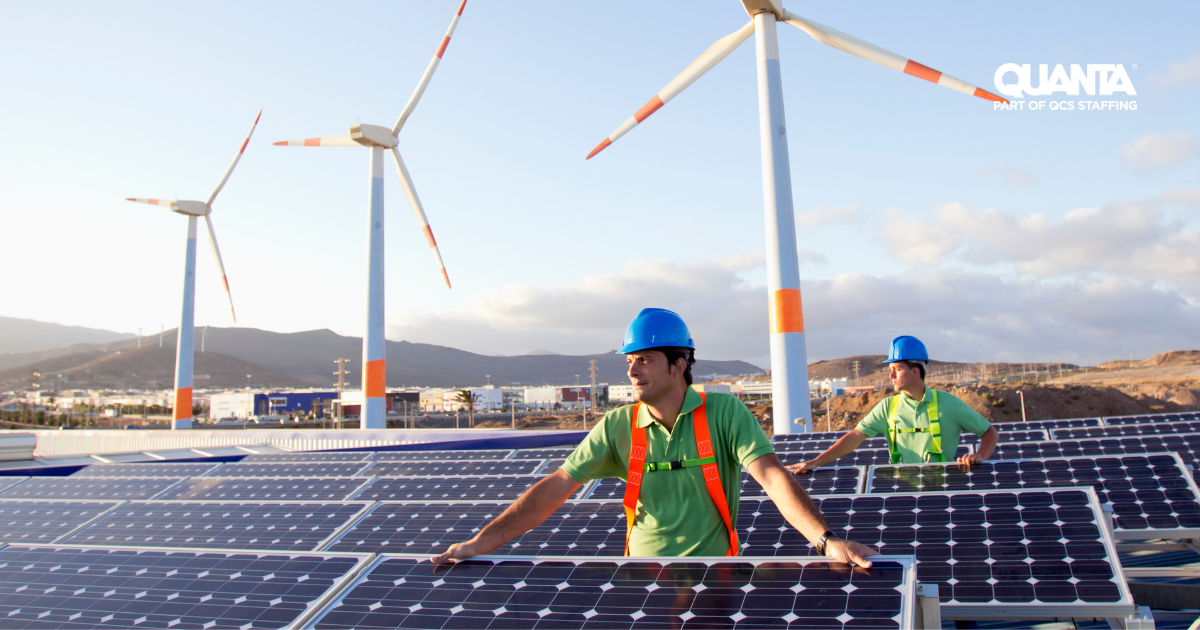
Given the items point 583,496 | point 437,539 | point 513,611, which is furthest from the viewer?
point 583,496

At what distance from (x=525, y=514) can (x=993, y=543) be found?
355 centimetres

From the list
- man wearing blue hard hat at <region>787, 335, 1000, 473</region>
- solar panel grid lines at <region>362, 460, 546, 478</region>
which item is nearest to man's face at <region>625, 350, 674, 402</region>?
man wearing blue hard hat at <region>787, 335, 1000, 473</region>

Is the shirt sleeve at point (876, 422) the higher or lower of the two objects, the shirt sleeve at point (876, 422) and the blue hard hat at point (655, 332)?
the lower

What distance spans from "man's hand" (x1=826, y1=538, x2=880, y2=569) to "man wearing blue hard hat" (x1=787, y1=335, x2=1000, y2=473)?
462 cm

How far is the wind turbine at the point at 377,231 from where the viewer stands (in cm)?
3550

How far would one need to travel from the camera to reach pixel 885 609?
3281mm

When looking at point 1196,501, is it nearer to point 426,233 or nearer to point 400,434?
point 400,434

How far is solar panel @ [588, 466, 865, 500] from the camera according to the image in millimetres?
Result: 7703

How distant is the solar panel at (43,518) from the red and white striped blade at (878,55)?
21425 millimetres

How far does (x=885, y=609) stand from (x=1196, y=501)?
609 cm

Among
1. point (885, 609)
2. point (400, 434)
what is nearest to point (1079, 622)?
point (885, 609)

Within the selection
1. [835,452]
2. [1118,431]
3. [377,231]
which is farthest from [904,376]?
[377,231]

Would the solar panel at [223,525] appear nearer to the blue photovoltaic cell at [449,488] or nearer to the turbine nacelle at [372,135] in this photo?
the blue photovoltaic cell at [449,488]

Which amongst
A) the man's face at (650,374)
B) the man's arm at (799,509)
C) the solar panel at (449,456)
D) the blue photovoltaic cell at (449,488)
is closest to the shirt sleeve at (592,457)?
the man's face at (650,374)
